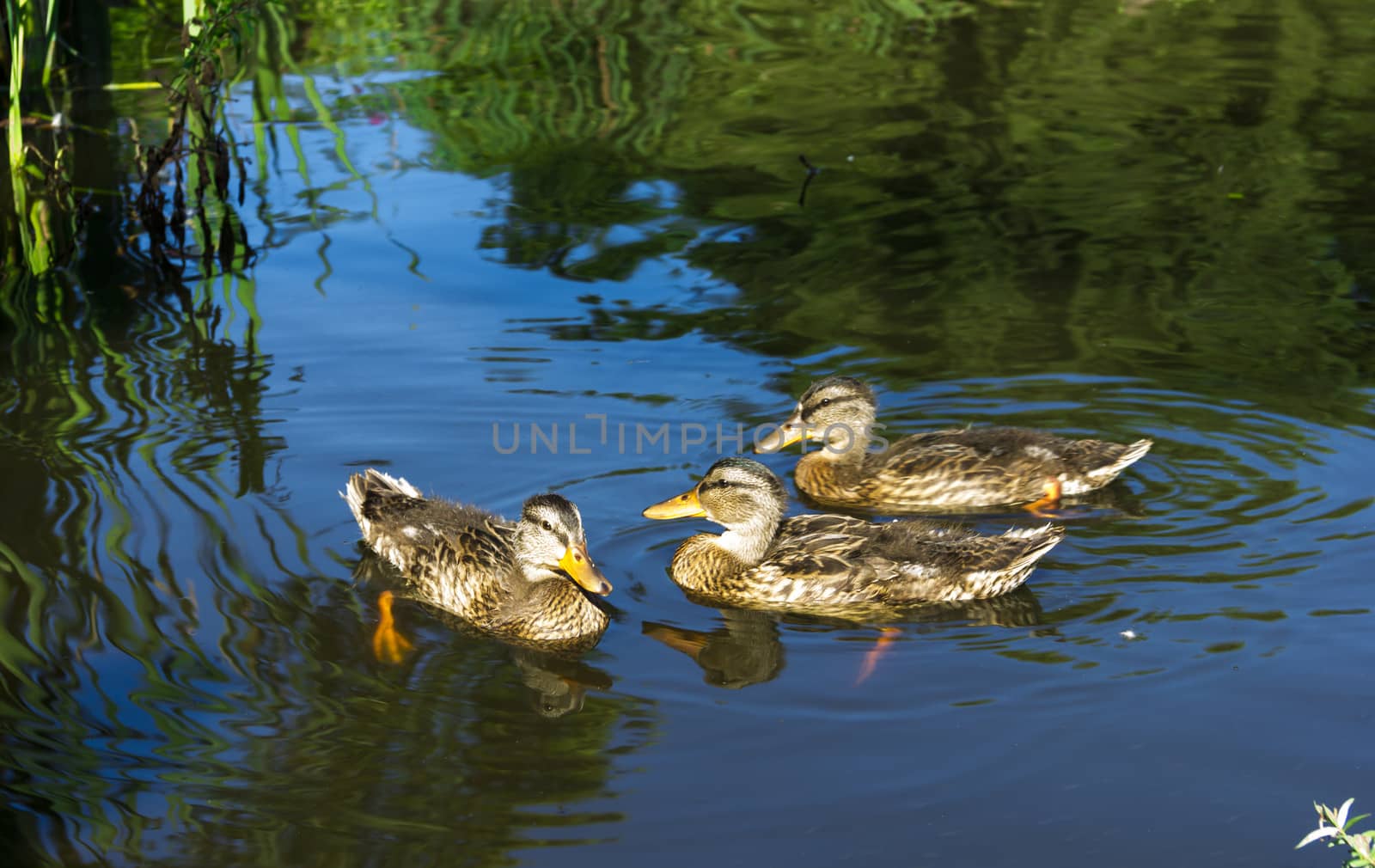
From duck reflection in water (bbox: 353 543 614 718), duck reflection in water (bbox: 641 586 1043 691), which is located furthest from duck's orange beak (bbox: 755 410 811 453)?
duck reflection in water (bbox: 353 543 614 718)

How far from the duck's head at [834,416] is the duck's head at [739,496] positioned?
950mm

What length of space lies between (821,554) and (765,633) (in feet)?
1.78

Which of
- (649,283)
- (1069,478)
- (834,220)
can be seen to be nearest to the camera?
(1069,478)

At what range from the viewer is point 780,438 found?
25.8 ft

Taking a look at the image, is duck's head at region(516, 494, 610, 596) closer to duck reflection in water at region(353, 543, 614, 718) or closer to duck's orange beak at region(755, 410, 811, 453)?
duck reflection in water at region(353, 543, 614, 718)

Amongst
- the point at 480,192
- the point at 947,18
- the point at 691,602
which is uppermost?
the point at 947,18

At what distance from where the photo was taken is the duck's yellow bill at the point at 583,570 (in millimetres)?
6000

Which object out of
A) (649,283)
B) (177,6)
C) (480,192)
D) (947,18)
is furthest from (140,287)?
(947,18)

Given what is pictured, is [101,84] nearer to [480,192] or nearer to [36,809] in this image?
[480,192]

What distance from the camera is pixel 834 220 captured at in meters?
10.7

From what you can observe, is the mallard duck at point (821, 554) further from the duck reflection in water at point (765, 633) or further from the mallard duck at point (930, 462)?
the mallard duck at point (930, 462)

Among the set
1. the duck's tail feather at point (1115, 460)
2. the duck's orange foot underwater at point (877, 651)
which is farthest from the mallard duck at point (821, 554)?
the duck's tail feather at point (1115, 460)

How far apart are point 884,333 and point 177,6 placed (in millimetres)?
10271

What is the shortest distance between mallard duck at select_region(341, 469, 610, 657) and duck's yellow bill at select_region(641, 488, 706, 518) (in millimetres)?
526
